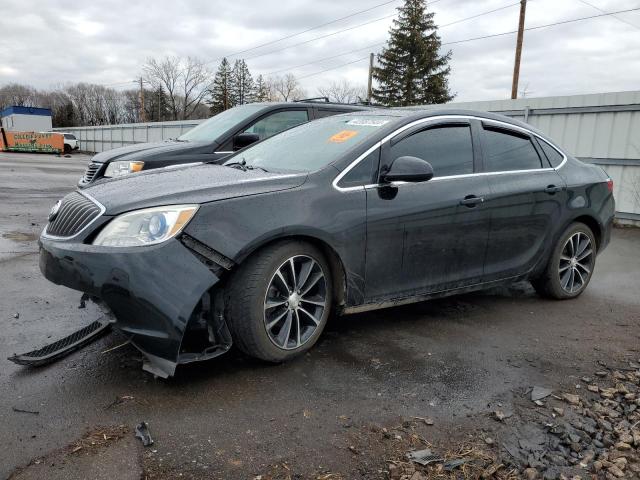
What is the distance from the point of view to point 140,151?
22.1ft

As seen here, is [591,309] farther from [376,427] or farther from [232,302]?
[232,302]

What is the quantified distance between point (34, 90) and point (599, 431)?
128955 mm

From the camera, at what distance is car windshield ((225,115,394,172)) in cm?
370

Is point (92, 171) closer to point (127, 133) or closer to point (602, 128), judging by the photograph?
point (602, 128)

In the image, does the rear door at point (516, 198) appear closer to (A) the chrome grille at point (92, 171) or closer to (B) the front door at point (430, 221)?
(B) the front door at point (430, 221)

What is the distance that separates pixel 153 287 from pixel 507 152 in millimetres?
3224

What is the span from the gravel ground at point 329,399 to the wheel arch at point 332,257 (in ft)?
1.33

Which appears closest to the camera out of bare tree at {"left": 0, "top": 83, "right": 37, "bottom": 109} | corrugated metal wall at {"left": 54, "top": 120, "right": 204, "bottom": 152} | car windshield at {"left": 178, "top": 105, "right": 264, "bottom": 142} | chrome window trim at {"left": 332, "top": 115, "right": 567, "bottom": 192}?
chrome window trim at {"left": 332, "top": 115, "right": 567, "bottom": 192}

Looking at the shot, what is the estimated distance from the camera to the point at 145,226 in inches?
113

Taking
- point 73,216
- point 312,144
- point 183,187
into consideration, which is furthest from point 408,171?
point 73,216


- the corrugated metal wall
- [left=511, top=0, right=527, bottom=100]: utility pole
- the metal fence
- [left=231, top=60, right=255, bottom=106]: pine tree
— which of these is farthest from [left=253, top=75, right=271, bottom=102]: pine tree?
the metal fence

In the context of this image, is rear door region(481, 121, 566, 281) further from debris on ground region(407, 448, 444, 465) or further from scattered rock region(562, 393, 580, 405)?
debris on ground region(407, 448, 444, 465)

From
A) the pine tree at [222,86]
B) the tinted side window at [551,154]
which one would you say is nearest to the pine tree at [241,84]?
the pine tree at [222,86]

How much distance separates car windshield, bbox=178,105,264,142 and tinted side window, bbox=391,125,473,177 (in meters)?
3.63
